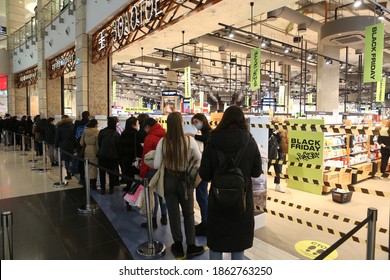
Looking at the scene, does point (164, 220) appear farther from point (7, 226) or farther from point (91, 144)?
point (91, 144)

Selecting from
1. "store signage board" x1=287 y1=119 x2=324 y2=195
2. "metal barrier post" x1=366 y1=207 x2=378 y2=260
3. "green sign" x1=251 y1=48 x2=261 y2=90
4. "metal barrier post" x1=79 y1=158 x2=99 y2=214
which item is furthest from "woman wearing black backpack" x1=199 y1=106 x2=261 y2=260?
"green sign" x1=251 y1=48 x2=261 y2=90

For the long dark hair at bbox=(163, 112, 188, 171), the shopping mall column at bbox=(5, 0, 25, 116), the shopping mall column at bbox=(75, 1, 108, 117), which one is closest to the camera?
the long dark hair at bbox=(163, 112, 188, 171)

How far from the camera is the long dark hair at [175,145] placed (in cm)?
283

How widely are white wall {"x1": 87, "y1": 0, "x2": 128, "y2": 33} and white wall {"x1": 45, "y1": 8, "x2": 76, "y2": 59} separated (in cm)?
163

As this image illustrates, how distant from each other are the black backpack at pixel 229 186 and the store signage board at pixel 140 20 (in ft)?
12.2

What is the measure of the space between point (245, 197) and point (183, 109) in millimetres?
17873

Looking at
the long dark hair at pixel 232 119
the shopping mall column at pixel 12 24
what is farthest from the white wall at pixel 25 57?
the long dark hair at pixel 232 119

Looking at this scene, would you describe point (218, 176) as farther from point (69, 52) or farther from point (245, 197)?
point (69, 52)

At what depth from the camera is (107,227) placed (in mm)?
4070

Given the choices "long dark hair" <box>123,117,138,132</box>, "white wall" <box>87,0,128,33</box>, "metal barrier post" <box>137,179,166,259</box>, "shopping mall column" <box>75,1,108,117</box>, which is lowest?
"metal barrier post" <box>137,179,166,259</box>

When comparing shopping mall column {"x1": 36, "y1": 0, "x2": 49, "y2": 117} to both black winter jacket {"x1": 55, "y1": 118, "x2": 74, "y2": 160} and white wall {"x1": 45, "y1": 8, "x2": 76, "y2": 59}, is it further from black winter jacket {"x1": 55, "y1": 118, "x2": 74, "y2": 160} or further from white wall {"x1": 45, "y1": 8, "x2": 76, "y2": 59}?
black winter jacket {"x1": 55, "y1": 118, "x2": 74, "y2": 160}

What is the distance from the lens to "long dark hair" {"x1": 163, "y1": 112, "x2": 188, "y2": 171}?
283cm
